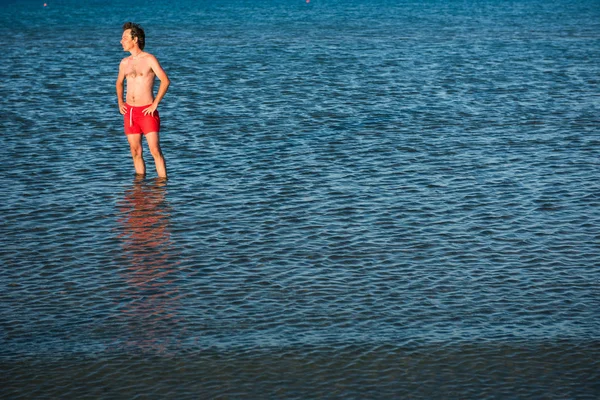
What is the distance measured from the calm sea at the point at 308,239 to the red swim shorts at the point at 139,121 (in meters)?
0.56

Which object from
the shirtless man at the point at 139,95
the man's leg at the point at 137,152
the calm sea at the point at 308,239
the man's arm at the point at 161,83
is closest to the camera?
the calm sea at the point at 308,239

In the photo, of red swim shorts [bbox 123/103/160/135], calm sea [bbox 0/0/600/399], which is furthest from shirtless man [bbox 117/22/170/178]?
calm sea [bbox 0/0/600/399]

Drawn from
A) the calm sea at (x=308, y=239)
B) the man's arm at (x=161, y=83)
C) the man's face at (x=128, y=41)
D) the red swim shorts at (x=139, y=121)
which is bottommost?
the calm sea at (x=308, y=239)

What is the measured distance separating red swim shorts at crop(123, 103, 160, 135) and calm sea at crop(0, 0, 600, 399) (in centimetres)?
56

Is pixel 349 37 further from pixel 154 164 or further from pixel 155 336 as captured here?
pixel 155 336

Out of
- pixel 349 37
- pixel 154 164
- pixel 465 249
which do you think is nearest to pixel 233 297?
pixel 465 249

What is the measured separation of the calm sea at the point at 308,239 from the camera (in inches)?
250

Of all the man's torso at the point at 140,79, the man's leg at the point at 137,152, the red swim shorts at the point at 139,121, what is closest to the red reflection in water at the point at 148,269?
the man's leg at the point at 137,152

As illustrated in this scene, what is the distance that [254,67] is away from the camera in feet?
69.3

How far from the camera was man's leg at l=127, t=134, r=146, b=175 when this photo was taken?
1120cm

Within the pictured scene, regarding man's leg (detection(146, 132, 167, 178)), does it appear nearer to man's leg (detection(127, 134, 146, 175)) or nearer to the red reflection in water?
man's leg (detection(127, 134, 146, 175))

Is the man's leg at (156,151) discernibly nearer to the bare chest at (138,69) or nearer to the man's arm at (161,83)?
the man's arm at (161,83)

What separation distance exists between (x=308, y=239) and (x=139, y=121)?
308 cm

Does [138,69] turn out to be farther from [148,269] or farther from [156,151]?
[148,269]
